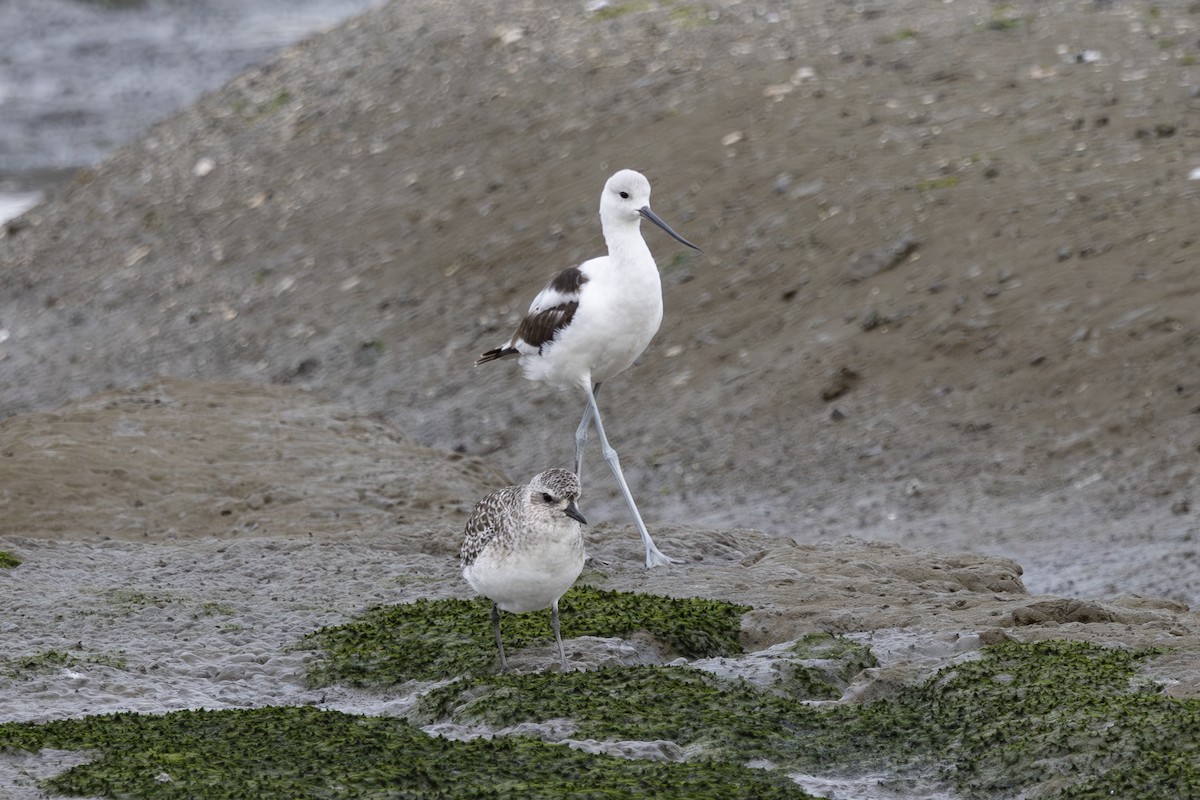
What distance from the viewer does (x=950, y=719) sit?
5.91 metres

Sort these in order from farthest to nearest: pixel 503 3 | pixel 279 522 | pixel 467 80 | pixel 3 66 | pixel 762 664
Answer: pixel 3 66 → pixel 503 3 → pixel 467 80 → pixel 279 522 → pixel 762 664

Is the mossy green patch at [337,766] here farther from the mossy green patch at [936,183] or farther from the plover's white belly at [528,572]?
the mossy green patch at [936,183]

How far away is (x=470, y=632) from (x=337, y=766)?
1.76 meters

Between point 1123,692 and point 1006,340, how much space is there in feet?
21.8

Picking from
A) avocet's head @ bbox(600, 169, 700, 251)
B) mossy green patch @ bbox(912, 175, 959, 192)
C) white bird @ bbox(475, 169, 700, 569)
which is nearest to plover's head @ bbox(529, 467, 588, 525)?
white bird @ bbox(475, 169, 700, 569)

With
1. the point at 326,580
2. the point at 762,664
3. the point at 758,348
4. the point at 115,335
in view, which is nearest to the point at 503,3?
the point at 115,335

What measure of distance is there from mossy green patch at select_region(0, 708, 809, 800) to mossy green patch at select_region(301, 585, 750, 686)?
83cm

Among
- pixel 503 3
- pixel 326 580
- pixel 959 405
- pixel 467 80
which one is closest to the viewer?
pixel 326 580

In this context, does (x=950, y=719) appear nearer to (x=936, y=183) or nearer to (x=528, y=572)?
(x=528, y=572)

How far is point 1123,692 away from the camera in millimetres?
5977

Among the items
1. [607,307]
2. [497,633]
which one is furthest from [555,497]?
[607,307]

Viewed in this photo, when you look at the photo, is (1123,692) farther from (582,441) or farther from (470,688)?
(582,441)

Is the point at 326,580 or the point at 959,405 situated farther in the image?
the point at 959,405

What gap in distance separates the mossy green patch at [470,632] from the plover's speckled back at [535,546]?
513mm
